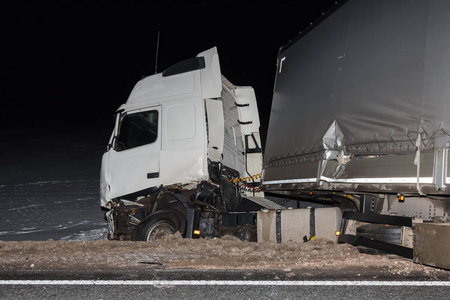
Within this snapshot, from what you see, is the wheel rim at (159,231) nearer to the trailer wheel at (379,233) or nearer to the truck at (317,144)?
the truck at (317,144)

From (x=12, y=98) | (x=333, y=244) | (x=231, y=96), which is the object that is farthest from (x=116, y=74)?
(x=333, y=244)

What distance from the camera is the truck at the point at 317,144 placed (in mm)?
4211

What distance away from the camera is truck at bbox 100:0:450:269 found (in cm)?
421

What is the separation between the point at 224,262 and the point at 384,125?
8.42 feet

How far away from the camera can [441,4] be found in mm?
3982

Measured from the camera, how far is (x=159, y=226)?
7.47m

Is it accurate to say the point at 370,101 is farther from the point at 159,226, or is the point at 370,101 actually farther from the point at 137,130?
the point at 137,130

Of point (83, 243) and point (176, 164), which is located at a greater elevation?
point (176, 164)

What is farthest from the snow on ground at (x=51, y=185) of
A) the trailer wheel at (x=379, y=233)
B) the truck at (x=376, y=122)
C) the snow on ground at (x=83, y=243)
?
the trailer wheel at (x=379, y=233)

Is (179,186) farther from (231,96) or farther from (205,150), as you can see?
(231,96)

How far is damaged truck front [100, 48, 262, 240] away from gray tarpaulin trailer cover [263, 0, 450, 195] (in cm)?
135

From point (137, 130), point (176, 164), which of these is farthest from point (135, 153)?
point (176, 164)

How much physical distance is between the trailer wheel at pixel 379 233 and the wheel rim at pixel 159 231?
3.02 meters

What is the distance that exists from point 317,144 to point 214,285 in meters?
2.06
